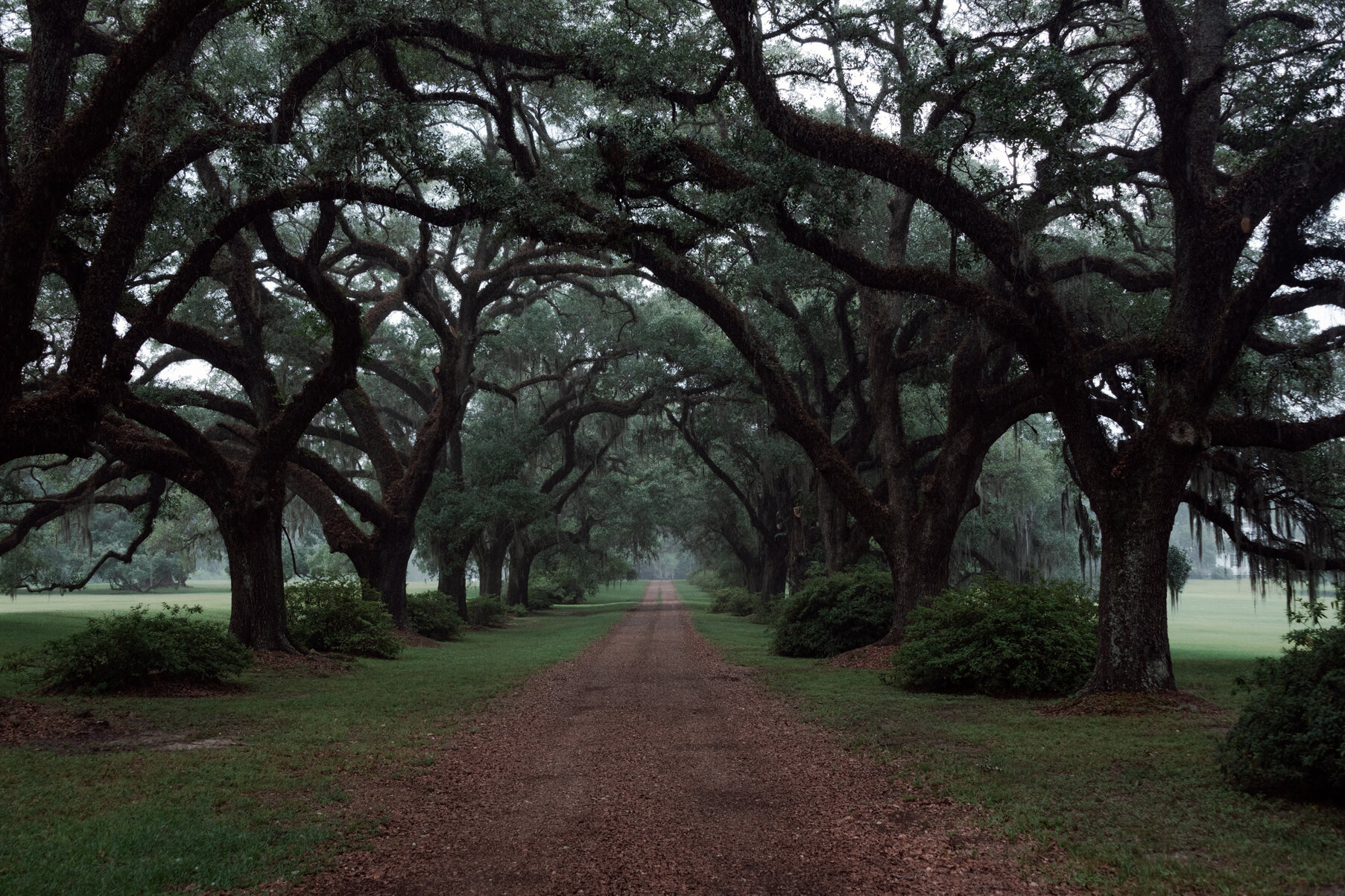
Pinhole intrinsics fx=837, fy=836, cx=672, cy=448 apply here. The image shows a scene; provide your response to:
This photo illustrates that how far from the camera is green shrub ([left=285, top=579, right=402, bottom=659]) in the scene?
16078mm

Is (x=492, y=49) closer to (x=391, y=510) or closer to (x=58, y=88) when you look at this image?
(x=58, y=88)

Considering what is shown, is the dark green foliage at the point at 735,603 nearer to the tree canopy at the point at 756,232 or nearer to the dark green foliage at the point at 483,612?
the dark green foliage at the point at 483,612

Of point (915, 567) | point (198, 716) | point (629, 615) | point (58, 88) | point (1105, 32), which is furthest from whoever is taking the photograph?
point (629, 615)

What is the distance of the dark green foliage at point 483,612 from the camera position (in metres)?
28.4

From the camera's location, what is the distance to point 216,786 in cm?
606

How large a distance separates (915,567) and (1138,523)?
533cm

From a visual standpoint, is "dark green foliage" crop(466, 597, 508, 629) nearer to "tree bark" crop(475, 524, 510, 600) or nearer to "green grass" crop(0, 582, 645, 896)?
"tree bark" crop(475, 524, 510, 600)

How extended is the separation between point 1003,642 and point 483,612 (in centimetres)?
2102

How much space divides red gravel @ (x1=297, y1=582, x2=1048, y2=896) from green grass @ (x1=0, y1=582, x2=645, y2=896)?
0.40m

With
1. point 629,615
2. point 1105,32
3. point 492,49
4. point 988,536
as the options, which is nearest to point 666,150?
point 492,49

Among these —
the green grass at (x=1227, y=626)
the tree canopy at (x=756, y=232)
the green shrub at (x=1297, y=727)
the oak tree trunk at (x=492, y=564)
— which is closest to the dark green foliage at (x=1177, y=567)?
the green grass at (x=1227, y=626)

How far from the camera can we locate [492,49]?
1086 centimetres

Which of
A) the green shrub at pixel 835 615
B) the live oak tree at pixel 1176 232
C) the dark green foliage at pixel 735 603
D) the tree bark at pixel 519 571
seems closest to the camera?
the live oak tree at pixel 1176 232

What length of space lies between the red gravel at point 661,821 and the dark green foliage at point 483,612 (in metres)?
19.9
